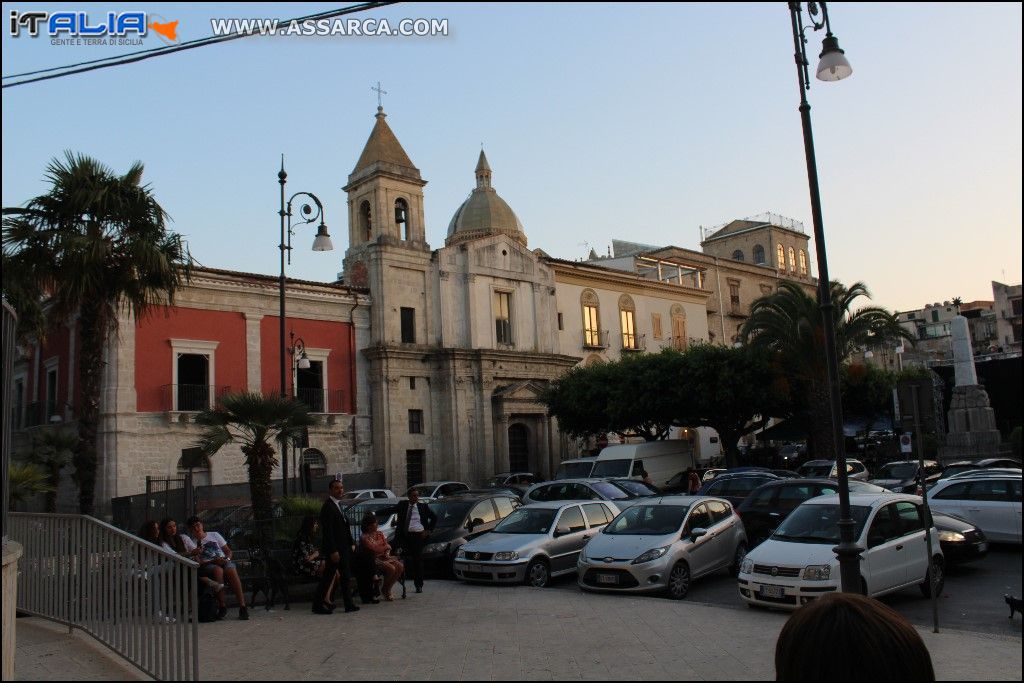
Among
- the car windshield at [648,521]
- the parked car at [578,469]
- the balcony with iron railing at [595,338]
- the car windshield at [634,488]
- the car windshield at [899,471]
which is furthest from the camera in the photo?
the balcony with iron railing at [595,338]

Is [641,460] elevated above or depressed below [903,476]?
above

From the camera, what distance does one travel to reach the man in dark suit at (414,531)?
13.1 m

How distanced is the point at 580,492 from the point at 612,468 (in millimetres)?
9742

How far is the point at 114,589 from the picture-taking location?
24.9ft

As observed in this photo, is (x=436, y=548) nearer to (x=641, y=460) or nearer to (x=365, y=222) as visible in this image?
(x=641, y=460)

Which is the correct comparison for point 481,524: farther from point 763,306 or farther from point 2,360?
point 763,306

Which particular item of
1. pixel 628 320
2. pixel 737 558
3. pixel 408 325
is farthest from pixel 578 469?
pixel 628 320

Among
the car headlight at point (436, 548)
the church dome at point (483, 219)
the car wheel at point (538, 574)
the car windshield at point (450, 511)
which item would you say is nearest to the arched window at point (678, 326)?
the church dome at point (483, 219)

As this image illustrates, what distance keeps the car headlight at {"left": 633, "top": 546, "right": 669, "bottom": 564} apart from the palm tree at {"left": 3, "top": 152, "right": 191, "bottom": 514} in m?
11.5

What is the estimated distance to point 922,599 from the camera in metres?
11.6

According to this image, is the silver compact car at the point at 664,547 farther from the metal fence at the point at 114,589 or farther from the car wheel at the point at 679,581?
the metal fence at the point at 114,589

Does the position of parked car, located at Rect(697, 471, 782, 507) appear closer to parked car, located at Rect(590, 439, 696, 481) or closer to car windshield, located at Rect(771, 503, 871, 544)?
parked car, located at Rect(590, 439, 696, 481)

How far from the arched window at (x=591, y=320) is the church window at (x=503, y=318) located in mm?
5642

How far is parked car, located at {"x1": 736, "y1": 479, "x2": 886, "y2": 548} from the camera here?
15666 mm
